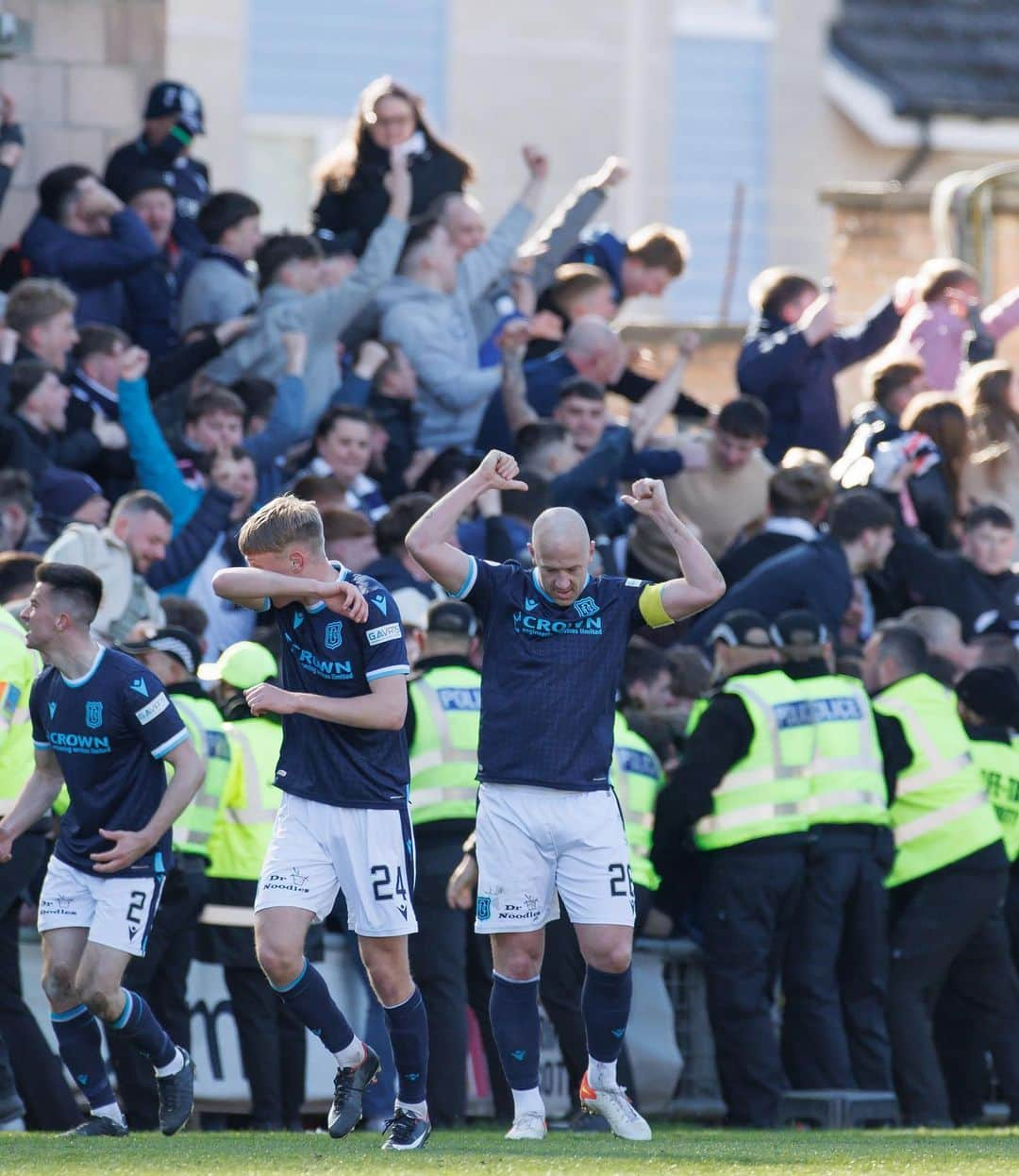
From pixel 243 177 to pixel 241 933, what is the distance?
15518 mm

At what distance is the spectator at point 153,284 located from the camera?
14875mm

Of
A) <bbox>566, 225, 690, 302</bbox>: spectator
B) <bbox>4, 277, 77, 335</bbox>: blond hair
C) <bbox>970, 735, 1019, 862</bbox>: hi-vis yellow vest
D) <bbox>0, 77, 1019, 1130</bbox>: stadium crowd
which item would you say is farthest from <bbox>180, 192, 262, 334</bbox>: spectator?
<bbox>970, 735, 1019, 862</bbox>: hi-vis yellow vest

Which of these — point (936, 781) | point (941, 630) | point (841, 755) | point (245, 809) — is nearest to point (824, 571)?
point (941, 630)

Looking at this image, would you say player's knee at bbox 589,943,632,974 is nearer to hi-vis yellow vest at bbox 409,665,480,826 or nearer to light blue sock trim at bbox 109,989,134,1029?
light blue sock trim at bbox 109,989,134,1029

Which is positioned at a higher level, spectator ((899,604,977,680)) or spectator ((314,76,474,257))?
spectator ((314,76,474,257))

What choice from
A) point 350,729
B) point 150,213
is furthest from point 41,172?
point 350,729

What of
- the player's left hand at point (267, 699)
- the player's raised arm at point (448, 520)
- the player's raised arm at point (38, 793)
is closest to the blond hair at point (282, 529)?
the player's raised arm at point (448, 520)

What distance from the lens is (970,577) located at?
15.0m

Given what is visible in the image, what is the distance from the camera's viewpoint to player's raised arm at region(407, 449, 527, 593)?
9656 millimetres

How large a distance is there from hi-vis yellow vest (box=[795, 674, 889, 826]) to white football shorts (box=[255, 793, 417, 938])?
3.41 meters

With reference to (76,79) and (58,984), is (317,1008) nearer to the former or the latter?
(58,984)

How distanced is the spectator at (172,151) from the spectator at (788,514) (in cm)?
342

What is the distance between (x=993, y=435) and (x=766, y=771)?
14.5 ft

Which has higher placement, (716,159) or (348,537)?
(716,159)
